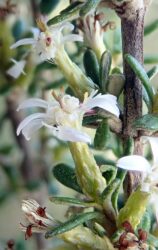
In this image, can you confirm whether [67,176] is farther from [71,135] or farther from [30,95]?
[30,95]

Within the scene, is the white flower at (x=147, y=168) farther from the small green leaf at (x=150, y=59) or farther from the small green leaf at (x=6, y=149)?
the small green leaf at (x=6, y=149)

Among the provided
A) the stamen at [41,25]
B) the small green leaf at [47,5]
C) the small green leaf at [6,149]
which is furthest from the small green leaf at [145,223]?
the small green leaf at [6,149]

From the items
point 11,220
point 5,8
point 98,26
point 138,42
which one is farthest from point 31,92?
point 11,220

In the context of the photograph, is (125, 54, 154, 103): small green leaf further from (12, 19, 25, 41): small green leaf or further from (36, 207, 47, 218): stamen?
(12, 19, 25, 41): small green leaf

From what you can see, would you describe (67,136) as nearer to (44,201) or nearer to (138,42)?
(138,42)

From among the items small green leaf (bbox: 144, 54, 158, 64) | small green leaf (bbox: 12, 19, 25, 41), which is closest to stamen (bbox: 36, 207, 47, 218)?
small green leaf (bbox: 144, 54, 158, 64)

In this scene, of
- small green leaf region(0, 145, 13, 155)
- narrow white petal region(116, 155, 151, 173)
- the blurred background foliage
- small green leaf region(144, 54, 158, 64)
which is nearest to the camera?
narrow white petal region(116, 155, 151, 173)

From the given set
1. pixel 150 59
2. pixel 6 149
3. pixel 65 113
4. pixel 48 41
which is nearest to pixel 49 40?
pixel 48 41
